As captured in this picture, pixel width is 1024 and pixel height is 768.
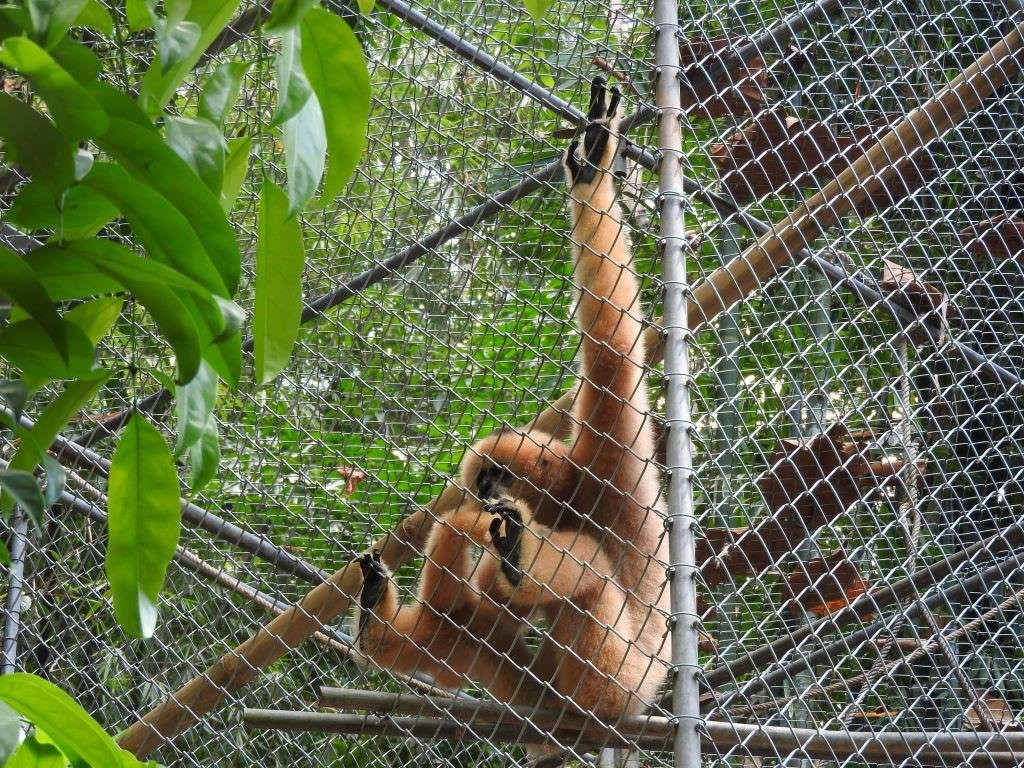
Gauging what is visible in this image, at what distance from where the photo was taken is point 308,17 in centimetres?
51

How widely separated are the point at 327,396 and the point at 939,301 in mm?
1499

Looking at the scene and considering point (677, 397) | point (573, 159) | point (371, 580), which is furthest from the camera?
point (371, 580)

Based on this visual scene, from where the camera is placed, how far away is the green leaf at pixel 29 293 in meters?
0.41

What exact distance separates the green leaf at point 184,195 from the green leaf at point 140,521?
0.44 feet

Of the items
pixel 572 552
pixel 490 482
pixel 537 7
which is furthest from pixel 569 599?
pixel 537 7

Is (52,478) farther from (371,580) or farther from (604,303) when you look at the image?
(371,580)

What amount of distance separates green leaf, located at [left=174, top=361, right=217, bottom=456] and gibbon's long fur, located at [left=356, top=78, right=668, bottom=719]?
1.41 meters

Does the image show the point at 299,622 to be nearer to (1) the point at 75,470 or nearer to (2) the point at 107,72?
(1) the point at 75,470

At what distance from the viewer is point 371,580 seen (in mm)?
2143

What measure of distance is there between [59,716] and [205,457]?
0.16m

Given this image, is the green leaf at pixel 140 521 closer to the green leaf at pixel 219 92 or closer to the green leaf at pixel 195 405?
the green leaf at pixel 195 405

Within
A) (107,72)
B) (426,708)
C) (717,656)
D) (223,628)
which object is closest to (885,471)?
(717,656)

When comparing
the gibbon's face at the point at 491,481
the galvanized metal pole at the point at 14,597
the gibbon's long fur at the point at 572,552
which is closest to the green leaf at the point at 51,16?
the gibbon's long fur at the point at 572,552

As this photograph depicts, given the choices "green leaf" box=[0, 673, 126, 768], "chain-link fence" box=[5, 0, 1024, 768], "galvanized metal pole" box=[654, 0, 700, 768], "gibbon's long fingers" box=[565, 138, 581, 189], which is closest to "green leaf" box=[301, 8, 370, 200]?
"green leaf" box=[0, 673, 126, 768]
